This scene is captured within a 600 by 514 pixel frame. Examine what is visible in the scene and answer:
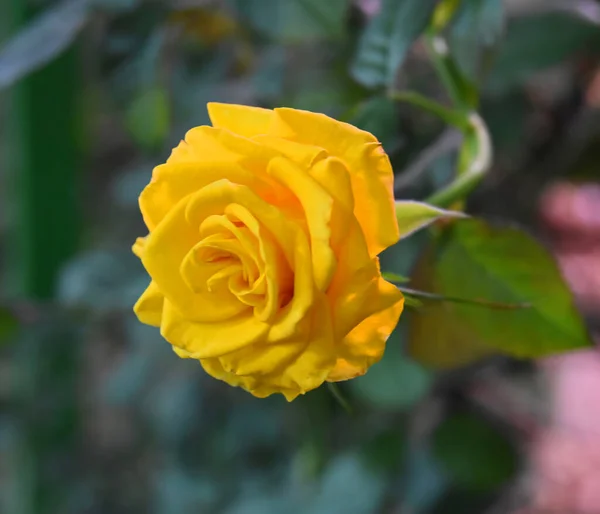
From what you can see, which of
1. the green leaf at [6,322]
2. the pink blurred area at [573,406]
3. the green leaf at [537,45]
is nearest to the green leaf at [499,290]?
the green leaf at [537,45]

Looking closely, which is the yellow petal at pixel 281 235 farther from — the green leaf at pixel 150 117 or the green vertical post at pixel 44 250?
the green vertical post at pixel 44 250

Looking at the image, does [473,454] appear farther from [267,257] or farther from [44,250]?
[44,250]

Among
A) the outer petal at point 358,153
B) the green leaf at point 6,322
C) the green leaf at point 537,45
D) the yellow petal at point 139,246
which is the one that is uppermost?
the outer petal at point 358,153

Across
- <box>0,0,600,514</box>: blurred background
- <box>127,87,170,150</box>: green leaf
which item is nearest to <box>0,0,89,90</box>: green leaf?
<box>0,0,600,514</box>: blurred background

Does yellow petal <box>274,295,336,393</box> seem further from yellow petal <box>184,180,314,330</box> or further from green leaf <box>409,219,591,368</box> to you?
green leaf <box>409,219,591,368</box>

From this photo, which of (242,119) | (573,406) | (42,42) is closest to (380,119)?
(242,119)

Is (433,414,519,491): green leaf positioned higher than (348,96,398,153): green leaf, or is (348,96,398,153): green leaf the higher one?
(348,96,398,153): green leaf
